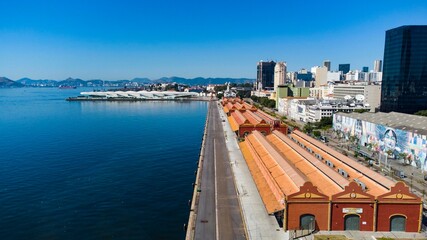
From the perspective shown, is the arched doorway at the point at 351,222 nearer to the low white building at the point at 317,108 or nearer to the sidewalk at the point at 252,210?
the sidewalk at the point at 252,210

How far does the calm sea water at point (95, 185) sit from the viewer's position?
1131 inches

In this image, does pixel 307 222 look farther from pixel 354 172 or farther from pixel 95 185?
pixel 95 185

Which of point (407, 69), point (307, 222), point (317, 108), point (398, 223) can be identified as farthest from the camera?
point (317, 108)

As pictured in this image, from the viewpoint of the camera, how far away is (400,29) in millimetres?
83938

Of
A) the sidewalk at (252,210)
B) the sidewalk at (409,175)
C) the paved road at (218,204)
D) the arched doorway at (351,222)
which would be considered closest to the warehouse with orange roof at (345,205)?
the arched doorway at (351,222)

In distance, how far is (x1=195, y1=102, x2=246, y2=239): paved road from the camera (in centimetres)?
2475

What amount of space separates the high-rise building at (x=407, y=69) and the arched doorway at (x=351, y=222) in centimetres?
7022

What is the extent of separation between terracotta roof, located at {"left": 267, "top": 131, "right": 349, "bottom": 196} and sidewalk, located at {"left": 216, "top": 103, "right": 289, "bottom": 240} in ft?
15.2

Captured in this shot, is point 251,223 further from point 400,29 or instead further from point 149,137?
point 400,29

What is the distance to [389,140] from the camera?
50.6 metres

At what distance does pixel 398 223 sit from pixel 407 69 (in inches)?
2773

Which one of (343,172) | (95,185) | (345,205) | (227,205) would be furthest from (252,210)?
(95,185)

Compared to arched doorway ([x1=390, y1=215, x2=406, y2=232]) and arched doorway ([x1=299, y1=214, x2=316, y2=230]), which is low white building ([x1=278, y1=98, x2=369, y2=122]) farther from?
arched doorway ([x1=299, y1=214, x2=316, y2=230])

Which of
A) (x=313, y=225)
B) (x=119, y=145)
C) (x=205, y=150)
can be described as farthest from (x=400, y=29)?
(x=313, y=225)
